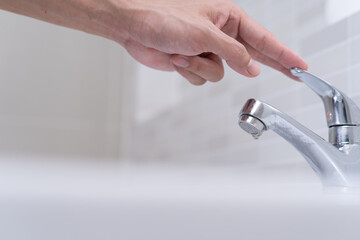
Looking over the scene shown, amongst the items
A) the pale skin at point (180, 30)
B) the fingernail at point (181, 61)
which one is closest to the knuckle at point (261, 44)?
the pale skin at point (180, 30)

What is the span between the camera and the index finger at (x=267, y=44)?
0.73 meters

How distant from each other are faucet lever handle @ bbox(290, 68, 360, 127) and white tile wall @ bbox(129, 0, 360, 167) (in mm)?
120

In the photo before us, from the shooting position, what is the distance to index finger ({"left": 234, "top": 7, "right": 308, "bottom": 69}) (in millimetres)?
731

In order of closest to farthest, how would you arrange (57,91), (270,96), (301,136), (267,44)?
(301,136) < (267,44) < (270,96) < (57,91)

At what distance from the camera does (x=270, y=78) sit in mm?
962

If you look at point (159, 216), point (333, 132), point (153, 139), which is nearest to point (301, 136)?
point (333, 132)

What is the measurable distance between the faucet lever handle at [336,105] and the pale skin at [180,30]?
0.10 meters

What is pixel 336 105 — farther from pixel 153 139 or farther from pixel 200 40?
pixel 153 139

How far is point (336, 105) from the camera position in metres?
0.60

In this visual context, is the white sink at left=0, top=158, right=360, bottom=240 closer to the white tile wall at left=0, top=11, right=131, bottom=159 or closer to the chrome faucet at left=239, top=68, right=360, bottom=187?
the chrome faucet at left=239, top=68, right=360, bottom=187

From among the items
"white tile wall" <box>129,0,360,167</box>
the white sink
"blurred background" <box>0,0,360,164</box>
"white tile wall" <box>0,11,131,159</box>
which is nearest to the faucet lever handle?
"white tile wall" <box>129,0,360,167</box>

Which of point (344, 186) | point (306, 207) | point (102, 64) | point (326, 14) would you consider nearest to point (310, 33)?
point (326, 14)

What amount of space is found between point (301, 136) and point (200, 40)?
0.17 m

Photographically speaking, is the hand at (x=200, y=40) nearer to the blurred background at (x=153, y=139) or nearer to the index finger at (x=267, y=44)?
the index finger at (x=267, y=44)
